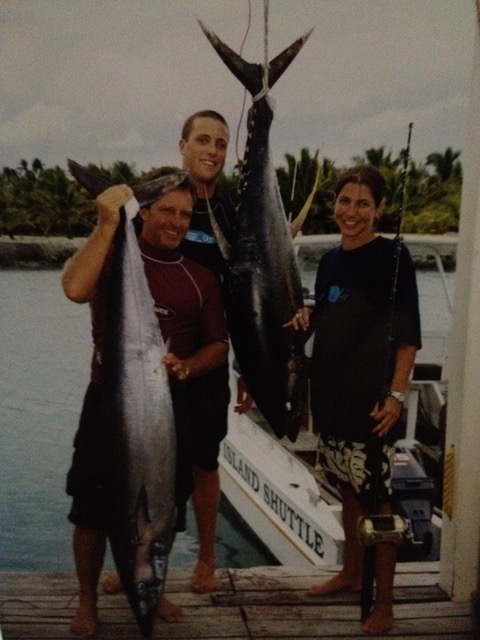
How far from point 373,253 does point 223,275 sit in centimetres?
45

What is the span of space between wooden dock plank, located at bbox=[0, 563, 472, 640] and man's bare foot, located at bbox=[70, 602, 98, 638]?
0.02 meters

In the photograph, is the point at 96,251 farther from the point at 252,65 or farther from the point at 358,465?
the point at 358,465

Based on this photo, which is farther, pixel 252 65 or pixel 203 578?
pixel 203 578

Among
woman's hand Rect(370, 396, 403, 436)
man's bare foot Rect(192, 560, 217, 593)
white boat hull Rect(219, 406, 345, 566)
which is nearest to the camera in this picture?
woman's hand Rect(370, 396, 403, 436)

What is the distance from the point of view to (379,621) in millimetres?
2064

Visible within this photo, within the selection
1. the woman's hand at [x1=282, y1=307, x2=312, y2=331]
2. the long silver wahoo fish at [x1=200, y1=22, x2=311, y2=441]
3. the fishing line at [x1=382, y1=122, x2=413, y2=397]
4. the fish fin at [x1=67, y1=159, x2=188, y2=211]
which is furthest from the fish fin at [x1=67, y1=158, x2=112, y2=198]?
the fishing line at [x1=382, y1=122, x2=413, y2=397]

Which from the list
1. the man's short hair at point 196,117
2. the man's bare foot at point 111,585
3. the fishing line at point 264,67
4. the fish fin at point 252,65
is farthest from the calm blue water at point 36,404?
the fish fin at point 252,65

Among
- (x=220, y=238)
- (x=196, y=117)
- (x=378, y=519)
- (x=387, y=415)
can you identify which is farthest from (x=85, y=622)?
(x=196, y=117)

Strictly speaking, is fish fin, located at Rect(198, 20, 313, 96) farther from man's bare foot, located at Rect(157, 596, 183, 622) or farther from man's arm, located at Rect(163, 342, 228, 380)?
man's bare foot, located at Rect(157, 596, 183, 622)

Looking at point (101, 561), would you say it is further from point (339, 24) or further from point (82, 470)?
point (339, 24)

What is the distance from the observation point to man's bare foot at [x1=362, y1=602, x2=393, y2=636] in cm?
206

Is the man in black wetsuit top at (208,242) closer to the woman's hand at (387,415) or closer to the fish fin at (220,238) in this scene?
the fish fin at (220,238)

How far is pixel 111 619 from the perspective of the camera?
6.61ft

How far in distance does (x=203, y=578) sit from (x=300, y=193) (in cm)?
126
